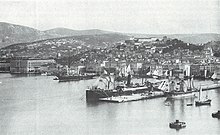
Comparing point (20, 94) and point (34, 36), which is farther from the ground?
point (34, 36)

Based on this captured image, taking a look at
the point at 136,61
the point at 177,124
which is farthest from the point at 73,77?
the point at 177,124

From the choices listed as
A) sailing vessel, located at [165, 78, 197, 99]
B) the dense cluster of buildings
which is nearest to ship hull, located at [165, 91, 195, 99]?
sailing vessel, located at [165, 78, 197, 99]

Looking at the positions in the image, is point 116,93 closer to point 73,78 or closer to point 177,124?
point 177,124

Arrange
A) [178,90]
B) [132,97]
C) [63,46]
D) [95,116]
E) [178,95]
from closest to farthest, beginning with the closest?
[95,116]
[132,97]
[178,95]
[178,90]
[63,46]

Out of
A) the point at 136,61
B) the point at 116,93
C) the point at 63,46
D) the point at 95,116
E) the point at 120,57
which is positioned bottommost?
the point at 95,116

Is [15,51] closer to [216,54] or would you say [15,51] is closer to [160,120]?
[216,54]

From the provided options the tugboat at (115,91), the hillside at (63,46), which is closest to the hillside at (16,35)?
the hillside at (63,46)

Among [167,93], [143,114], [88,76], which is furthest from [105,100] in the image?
[88,76]
